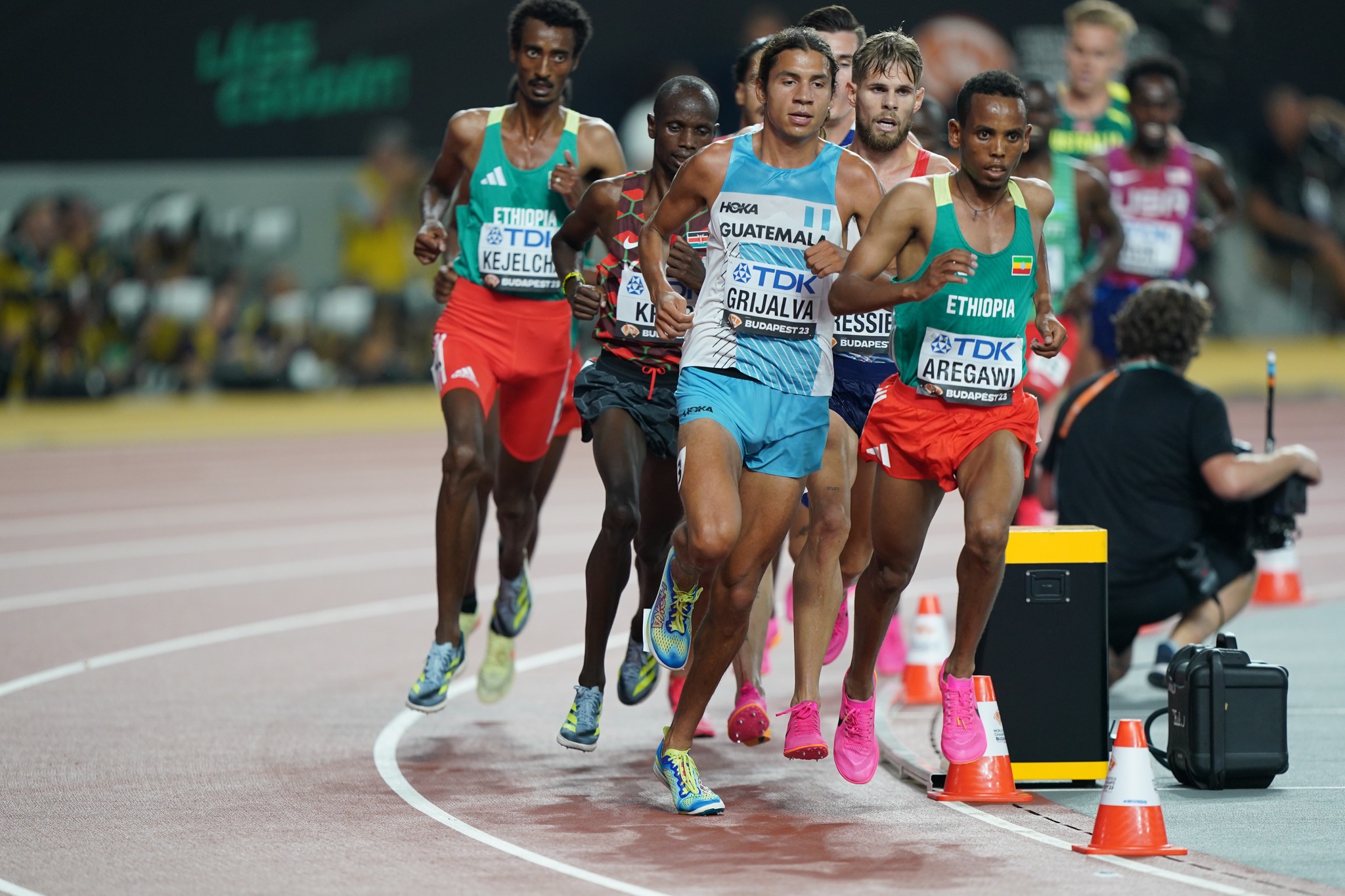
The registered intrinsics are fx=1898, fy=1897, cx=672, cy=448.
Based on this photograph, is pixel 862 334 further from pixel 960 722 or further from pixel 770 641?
pixel 770 641

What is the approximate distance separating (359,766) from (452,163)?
2.87 m

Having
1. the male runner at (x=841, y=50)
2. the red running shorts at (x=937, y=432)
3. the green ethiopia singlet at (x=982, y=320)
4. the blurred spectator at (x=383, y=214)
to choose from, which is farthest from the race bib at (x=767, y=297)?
the blurred spectator at (x=383, y=214)

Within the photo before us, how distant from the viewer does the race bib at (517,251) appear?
8.78 metres

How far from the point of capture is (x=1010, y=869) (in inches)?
245

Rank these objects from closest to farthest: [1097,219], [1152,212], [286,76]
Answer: [1097,219] < [1152,212] < [286,76]

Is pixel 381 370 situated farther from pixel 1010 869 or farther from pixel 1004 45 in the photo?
pixel 1010 869

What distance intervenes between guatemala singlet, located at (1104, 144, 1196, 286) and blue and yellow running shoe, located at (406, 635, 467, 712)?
6.38 metres

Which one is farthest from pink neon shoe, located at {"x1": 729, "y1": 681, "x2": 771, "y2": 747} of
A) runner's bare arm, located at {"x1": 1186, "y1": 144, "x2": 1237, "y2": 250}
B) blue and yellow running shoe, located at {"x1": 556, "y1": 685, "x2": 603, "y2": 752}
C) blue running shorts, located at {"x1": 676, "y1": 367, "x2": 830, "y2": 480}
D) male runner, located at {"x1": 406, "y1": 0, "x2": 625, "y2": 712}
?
runner's bare arm, located at {"x1": 1186, "y1": 144, "x2": 1237, "y2": 250}

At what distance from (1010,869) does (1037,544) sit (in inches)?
66.2

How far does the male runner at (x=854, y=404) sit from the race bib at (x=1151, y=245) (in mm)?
4685

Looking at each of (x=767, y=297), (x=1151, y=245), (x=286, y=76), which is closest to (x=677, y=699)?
A: (x=767, y=297)

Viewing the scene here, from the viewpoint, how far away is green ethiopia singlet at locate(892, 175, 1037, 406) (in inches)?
279

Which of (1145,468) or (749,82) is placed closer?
(749,82)

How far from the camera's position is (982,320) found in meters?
7.11
